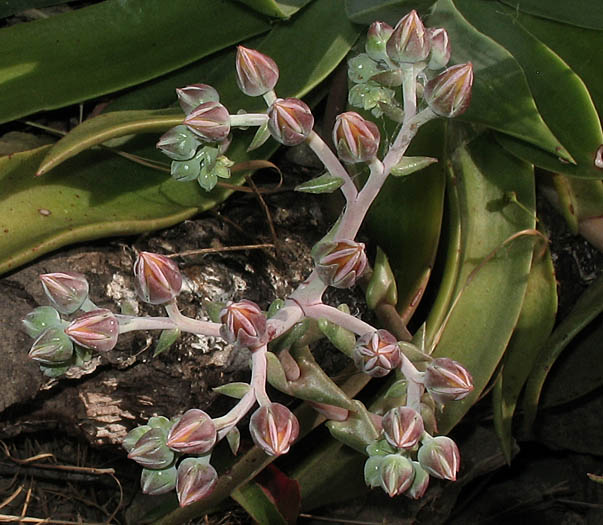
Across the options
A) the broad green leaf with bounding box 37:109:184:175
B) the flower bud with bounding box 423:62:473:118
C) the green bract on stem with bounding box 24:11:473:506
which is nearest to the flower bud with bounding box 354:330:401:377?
the green bract on stem with bounding box 24:11:473:506

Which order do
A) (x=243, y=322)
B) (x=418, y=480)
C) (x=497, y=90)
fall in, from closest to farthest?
1. (x=243, y=322)
2. (x=418, y=480)
3. (x=497, y=90)

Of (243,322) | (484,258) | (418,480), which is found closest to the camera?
(243,322)

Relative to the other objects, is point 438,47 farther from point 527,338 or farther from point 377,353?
point 527,338

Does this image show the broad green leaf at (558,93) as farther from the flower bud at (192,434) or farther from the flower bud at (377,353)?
the flower bud at (192,434)

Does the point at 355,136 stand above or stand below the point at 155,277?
above

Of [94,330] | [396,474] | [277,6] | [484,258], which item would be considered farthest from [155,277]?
[484,258]

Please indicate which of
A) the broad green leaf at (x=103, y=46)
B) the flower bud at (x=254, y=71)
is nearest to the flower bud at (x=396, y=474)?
the flower bud at (x=254, y=71)

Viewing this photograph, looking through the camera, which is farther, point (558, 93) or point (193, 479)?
point (558, 93)

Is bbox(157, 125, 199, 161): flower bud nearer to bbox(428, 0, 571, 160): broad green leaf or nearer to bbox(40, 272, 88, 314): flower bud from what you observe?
bbox(40, 272, 88, 314): flower bud
